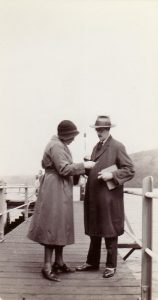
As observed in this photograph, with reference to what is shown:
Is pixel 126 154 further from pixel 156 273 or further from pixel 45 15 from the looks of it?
pixel 156 273

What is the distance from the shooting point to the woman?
13.5ft

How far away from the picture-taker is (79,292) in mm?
3771

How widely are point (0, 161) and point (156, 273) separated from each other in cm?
1044

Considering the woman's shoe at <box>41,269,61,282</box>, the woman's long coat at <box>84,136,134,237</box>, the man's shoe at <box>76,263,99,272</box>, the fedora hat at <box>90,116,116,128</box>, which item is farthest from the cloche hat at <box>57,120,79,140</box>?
the man's shoe at <box>76,263,99,272</box>

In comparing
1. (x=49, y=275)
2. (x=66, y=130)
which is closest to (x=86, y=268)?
(x=49, y=275)

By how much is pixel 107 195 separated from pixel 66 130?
673mm

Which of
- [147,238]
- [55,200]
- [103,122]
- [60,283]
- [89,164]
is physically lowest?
[60,283]

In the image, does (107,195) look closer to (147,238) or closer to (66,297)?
(147,238)

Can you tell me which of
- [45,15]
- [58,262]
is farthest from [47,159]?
[45,15]

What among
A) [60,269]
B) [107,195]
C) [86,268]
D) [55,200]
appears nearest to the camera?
[55,200]

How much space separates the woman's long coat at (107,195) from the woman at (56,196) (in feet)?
0.72

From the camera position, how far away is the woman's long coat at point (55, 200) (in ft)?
13.5

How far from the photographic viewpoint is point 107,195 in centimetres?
429

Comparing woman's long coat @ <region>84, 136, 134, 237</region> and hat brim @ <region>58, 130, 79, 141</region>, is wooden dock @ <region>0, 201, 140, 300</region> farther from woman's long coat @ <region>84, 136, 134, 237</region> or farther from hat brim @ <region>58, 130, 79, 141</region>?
hat brim @ <region>58, 130, 79, 141</region>
